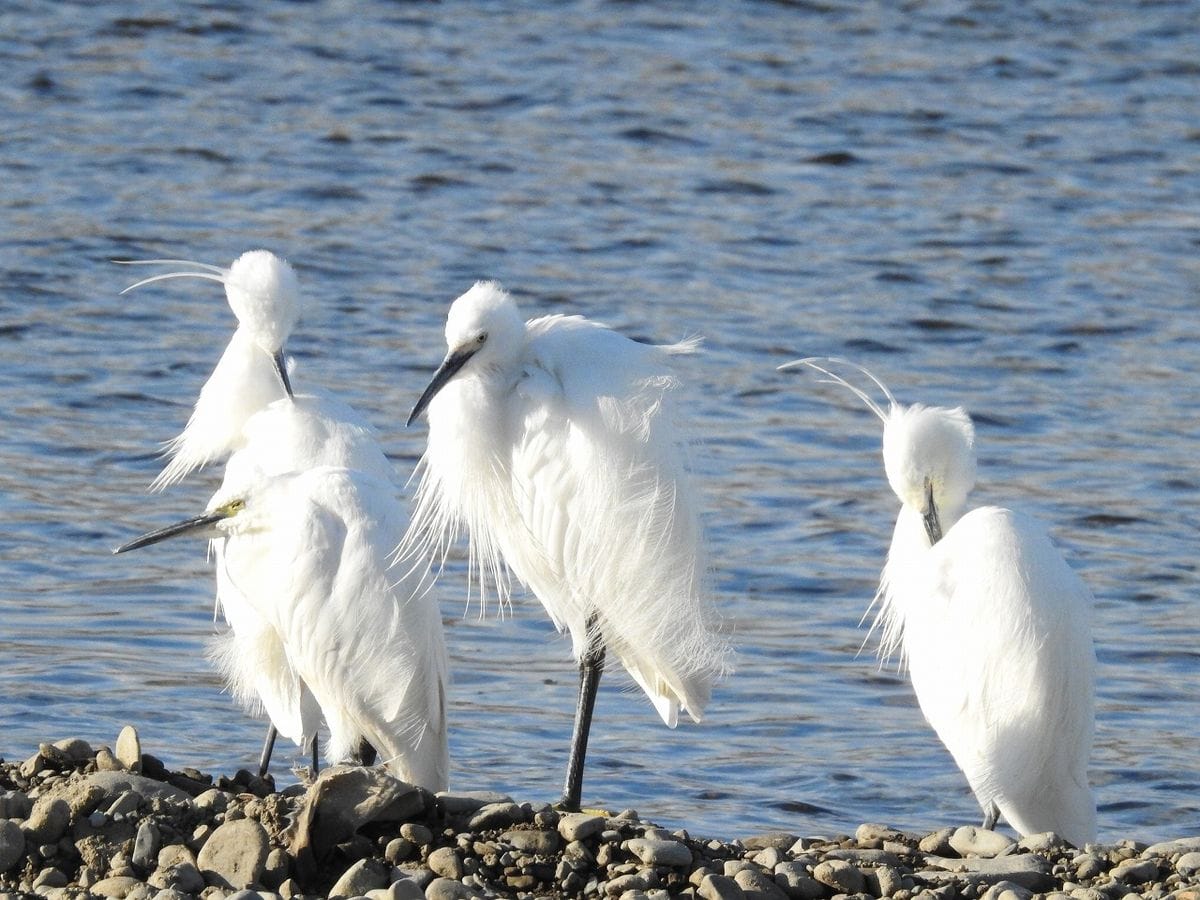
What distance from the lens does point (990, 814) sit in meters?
6.48

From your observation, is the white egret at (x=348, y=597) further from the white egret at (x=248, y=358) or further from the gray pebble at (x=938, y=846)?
the gray pebble at (x=938, y=846)

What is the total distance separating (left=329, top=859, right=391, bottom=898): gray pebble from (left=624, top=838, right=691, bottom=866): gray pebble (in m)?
0.62

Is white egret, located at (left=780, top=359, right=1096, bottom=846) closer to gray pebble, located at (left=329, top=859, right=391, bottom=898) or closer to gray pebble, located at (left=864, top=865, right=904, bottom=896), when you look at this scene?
gray pebble, located at (left=864, top=865, right=904, bottom=896)

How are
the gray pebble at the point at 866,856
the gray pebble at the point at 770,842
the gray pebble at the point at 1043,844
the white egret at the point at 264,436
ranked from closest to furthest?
the gray pebble at the point at 866,856 < the gray pebble at the point at 1043,844 < the gray pebble at the point at 770,842 < the white egret at the point at 264,436

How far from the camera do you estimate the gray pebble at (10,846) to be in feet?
16.9

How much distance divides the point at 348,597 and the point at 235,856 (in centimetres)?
145

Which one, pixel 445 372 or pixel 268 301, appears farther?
pixel 268 301

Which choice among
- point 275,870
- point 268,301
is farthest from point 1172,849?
point 268,301

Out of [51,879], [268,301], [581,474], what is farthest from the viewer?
[268,301]

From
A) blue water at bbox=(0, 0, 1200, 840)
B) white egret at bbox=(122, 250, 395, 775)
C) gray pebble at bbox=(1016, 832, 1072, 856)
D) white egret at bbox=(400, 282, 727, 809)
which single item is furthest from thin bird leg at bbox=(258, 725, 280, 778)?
gray pebble at bbox=(1016, 832, 1072, 856)

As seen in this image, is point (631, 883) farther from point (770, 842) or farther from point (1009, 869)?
point (1009, 869)

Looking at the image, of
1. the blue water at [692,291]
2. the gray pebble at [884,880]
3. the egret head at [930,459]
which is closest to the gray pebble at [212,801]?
the gray pebble at [884,880]

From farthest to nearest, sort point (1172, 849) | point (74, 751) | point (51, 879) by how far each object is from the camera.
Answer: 1. point (74, 751)
2. point (1172, 849)
3. point (51, 879)

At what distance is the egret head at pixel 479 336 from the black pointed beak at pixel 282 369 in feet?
4.23
